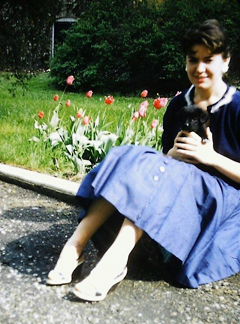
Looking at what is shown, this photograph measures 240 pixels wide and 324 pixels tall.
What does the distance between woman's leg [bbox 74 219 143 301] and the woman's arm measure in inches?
16.8

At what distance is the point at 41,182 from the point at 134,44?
7.25 m

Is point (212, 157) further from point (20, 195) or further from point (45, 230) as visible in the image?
point (20, 195)

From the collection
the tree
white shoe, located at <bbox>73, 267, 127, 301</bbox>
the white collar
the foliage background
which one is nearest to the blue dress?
the white collar

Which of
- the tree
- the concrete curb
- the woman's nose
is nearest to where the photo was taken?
the woman's nose

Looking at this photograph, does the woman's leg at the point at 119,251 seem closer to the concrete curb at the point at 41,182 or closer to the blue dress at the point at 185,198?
the blue dress at the point at 185,198

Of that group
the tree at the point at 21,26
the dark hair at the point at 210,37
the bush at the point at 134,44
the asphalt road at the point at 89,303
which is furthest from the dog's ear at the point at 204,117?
the bush at the point at 134,44

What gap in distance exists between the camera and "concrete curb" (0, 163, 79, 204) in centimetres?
368

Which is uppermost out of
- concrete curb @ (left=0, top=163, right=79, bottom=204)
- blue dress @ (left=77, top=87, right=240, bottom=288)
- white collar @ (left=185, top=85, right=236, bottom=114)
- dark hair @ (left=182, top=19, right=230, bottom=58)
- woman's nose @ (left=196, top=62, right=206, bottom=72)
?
dark hair @ (left=182, top=19, right=230, bottom=58)

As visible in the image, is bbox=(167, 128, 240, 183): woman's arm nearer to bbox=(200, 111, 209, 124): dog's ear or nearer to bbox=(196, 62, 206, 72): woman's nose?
bbox=(200, 111, 209, 124): dog's ear

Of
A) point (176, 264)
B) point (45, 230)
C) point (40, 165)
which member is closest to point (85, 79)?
point (40, 165)

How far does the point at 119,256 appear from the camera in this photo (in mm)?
2223

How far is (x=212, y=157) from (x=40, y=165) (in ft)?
6.89

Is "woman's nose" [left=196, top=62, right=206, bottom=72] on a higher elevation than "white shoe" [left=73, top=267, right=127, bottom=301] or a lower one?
higher

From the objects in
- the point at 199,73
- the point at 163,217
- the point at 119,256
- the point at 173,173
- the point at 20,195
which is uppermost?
the point at 199,73
